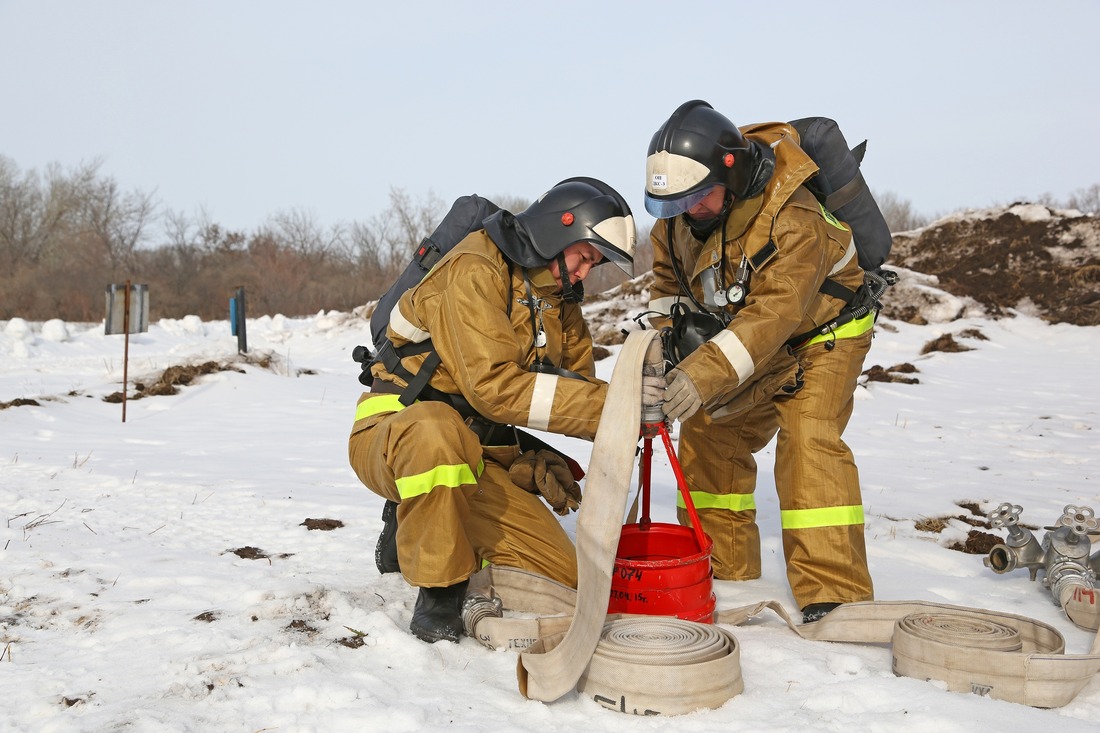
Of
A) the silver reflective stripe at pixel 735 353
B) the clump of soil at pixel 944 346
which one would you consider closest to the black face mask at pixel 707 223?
the silver reflective stripe at pixel 735 353

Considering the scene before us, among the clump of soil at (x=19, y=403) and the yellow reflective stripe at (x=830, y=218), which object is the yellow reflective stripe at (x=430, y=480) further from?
the clump of soil at (x=19, y=403)

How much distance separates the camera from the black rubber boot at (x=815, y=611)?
3623 mm

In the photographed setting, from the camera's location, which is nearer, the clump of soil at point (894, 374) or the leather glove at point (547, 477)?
the leather glove at point (547, 477)

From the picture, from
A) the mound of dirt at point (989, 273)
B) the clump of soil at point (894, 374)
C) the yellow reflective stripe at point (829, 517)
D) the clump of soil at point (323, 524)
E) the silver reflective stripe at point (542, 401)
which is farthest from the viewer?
the mound of dirt at point (989, 273)

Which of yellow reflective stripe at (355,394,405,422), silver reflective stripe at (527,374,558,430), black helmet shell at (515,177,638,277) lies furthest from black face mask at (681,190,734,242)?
yellow reflective stripe at (355,394,405,422)

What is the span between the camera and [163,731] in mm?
2484

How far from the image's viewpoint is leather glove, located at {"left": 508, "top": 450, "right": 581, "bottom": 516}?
4008mm

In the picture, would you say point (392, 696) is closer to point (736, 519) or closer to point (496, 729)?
point (496, 729)

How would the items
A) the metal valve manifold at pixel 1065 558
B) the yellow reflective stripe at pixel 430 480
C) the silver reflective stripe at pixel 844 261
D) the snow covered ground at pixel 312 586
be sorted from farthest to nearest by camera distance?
the silver reflective stripe at pixel 844 261 < the metal valve manifold at pixel 1065 558 < the yellow reflective stripe at pixel 430 480 < the snow covered ground at pixel 312 586

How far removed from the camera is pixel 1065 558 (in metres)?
3.81

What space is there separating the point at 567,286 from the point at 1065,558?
2515mm

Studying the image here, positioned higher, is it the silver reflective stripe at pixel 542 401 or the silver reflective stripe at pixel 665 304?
the silver reflective stripe at pixel 665 304

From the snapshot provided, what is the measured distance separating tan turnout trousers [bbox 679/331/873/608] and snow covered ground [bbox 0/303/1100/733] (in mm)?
252

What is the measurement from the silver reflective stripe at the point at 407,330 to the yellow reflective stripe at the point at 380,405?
0.26m
